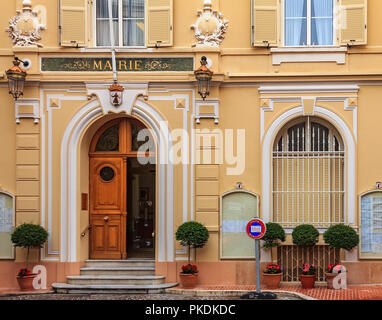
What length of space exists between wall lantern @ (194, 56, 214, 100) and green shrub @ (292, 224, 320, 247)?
363 centimetres

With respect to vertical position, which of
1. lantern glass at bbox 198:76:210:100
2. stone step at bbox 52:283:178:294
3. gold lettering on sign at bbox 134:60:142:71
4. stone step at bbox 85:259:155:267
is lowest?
stone step at bbox 52:283:178:294

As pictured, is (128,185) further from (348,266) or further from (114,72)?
(348,266)

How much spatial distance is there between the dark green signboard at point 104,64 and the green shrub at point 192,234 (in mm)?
3549

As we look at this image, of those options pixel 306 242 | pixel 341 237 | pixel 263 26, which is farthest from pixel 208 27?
pixel 341 237

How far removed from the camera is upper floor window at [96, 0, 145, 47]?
17.9m

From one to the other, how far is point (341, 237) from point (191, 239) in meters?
3.25

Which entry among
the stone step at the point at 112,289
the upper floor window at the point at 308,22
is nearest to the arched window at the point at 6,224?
the stone step at the point at 112,289

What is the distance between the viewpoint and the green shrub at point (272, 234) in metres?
16.9

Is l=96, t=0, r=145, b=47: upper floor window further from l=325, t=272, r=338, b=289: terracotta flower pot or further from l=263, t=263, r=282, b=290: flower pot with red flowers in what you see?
l=325, t=272, r=338, b=289: terracotta flower pot

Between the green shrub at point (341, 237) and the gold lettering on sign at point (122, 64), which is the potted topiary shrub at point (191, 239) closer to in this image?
the green shrub at point (341, 237)

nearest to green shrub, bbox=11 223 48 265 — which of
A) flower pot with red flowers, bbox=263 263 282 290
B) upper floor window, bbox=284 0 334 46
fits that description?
flower pot with red flowers, bbox=263 263 282 290

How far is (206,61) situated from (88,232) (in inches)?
191

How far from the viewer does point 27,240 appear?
16.8 meters

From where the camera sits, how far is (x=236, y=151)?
17.5m
